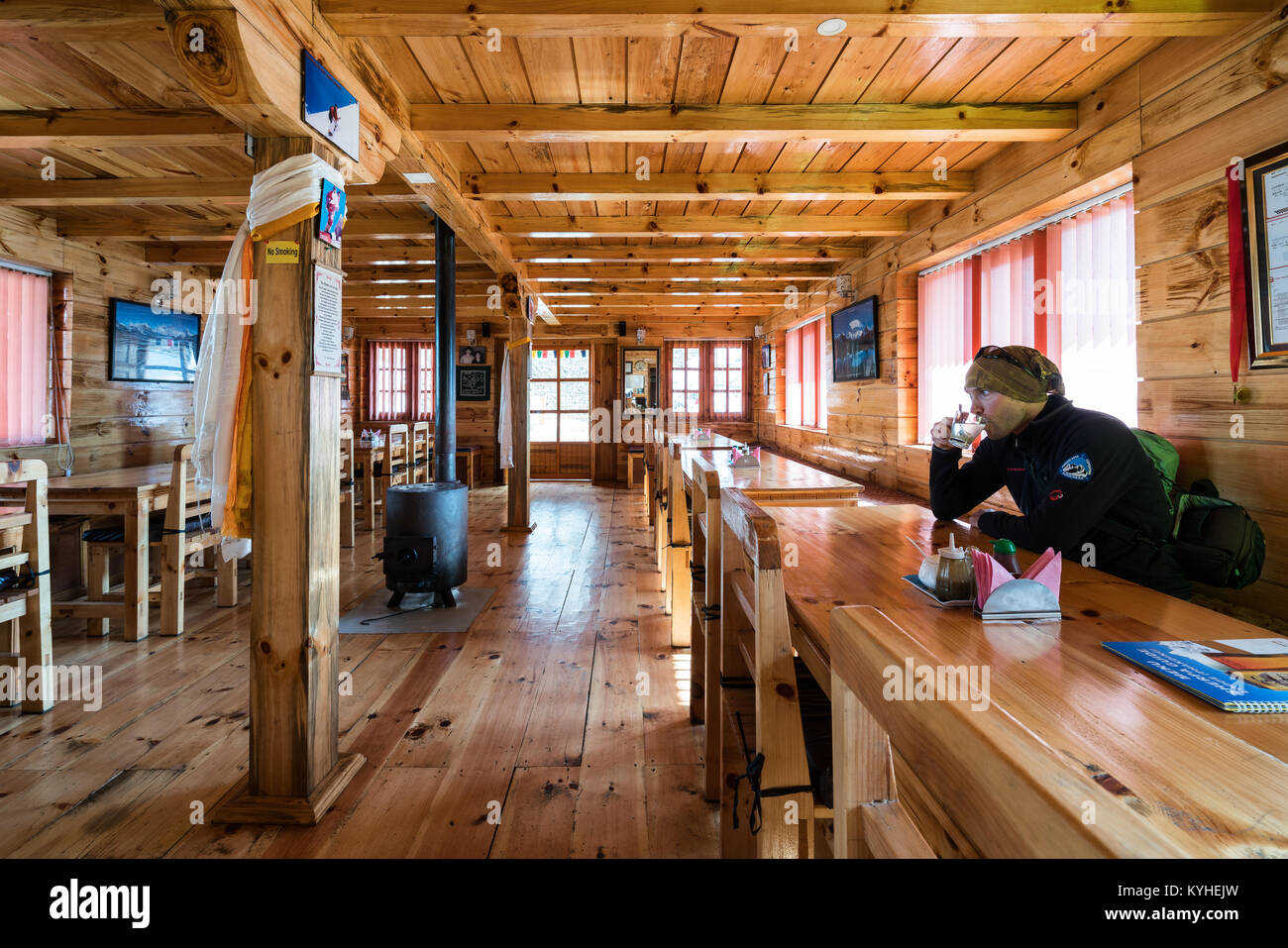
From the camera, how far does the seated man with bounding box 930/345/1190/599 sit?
5.78 ft

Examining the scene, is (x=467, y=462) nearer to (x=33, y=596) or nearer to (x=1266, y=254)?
(x=33, y=596)

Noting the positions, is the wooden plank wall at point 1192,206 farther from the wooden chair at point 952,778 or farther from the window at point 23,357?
the window at point 23,357

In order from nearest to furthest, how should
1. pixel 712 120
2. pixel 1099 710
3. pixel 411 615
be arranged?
pixel 1099 710, pixel 712 120, pixel 411 615

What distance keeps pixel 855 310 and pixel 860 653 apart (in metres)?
5.20

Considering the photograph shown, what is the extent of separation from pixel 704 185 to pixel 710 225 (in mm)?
826

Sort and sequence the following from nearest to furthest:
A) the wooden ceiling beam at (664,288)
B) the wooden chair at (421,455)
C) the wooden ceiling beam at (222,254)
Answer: the wooden ceiling beam at (222,254) < the wooden ceiling beam at (664,288) < the wooden chair at (421,455)

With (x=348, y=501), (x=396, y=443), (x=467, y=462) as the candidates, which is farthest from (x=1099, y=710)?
(x=467, y=462)

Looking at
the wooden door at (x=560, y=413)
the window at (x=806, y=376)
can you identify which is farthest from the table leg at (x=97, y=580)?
the wooden door at (x=560, y=413)

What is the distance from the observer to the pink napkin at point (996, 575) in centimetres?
123

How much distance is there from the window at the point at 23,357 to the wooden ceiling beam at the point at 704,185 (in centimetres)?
363

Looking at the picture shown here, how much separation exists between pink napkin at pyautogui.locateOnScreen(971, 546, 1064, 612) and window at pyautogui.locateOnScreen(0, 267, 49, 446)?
20.1 ft

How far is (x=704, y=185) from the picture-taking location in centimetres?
374
